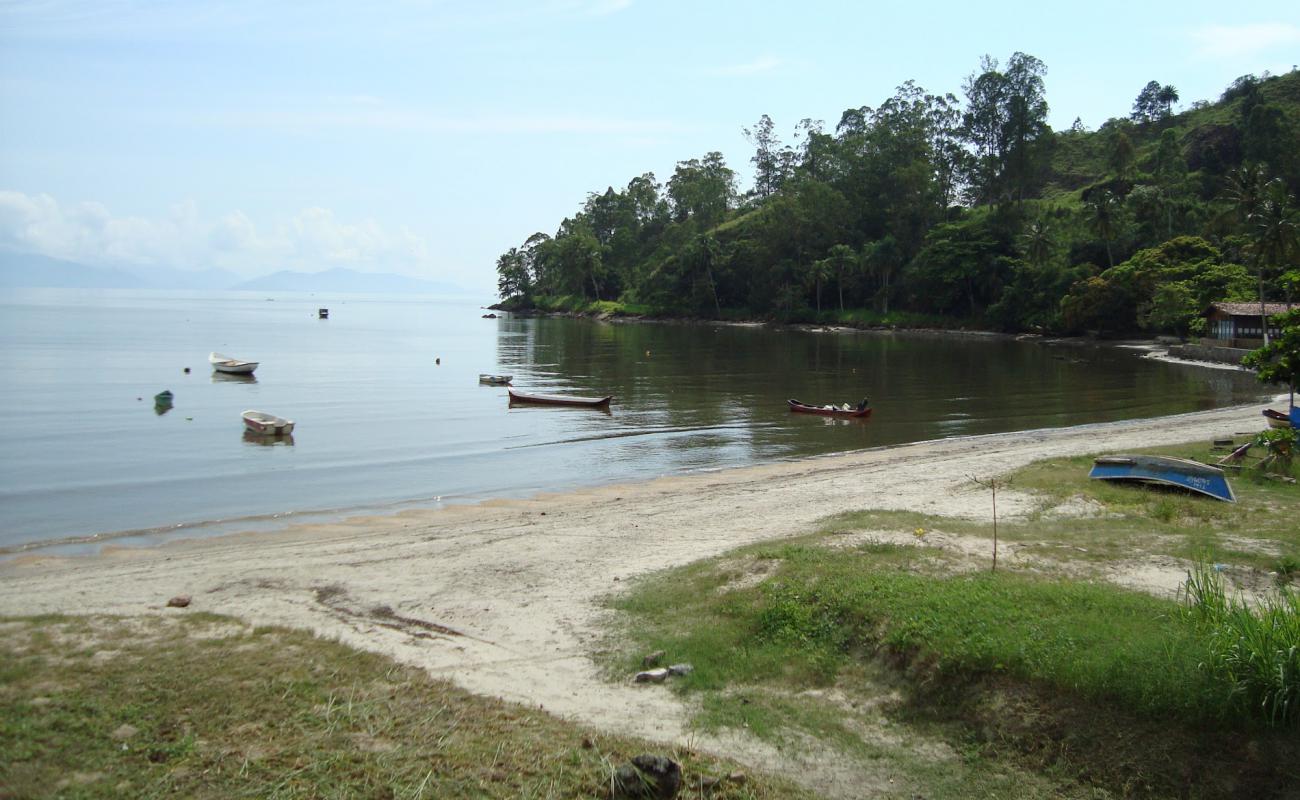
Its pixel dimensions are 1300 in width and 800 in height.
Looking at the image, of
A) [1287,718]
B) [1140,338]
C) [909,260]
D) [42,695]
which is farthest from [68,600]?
[909,260]

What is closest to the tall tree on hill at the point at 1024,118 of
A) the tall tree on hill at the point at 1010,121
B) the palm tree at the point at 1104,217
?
the tall tree on hill at the point at 1010,121

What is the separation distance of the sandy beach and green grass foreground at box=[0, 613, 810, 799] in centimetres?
91

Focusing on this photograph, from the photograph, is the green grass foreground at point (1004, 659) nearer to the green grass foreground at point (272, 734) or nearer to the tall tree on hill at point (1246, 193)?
the green grass foreground at point (272, 734)

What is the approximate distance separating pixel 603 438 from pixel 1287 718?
110ft

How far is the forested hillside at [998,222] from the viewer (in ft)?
298

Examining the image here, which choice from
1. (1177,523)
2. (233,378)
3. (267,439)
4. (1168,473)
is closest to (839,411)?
(1168,473)

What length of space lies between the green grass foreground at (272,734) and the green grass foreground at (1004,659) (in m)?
2.05

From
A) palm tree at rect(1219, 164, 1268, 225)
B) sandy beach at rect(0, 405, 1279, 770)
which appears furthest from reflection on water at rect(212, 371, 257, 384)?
palm tree at rect(1219, 164, 1268, 225)

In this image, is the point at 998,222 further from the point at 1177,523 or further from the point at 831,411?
the point at 1177,523

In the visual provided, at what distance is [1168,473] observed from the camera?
2131 cm

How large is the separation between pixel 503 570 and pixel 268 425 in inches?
1056

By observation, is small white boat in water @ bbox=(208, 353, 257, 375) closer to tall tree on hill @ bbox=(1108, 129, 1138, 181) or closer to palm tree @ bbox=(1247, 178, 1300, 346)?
palm tree @ bbox=(1247, 178, 1300, 346)

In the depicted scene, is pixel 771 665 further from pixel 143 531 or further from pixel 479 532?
pixel 143 531

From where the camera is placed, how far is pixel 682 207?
626 feet
